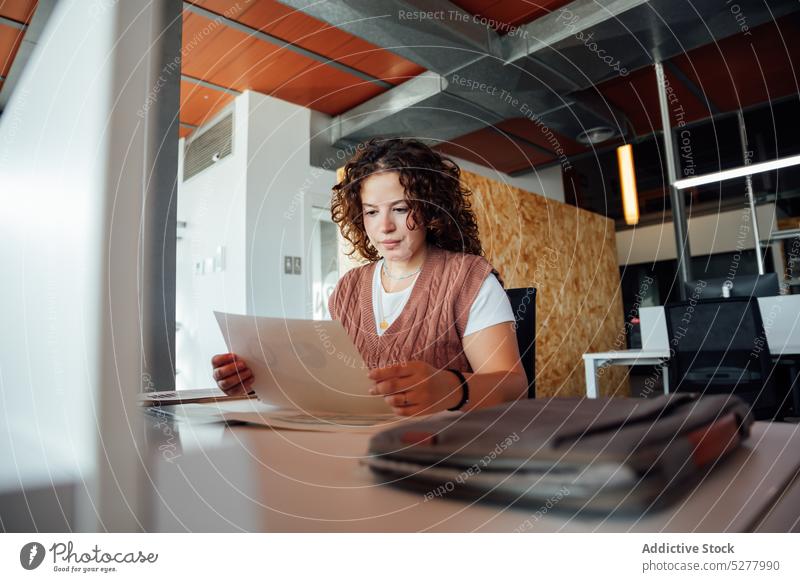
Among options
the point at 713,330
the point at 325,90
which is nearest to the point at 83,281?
the point at 325,90

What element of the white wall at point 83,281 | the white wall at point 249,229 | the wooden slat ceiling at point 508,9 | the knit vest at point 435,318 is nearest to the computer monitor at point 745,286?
the wooden slat ceiling at point 508,9

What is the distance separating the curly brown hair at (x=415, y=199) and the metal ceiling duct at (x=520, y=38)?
549mm

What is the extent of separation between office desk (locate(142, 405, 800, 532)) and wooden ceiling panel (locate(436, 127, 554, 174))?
44cm

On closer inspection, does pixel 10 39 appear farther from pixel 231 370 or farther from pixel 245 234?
pixel 245 234

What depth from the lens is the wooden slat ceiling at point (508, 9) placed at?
1.36 metres

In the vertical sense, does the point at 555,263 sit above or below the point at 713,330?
above

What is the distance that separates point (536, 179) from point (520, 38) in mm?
1207

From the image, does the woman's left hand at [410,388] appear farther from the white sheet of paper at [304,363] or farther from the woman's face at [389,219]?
the woman's face at [389,219]

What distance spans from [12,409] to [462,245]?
0.58 meters

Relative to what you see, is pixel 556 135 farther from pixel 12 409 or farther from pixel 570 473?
pixel 12 409

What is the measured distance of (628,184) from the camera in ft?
1.91

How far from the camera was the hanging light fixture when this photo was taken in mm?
537
